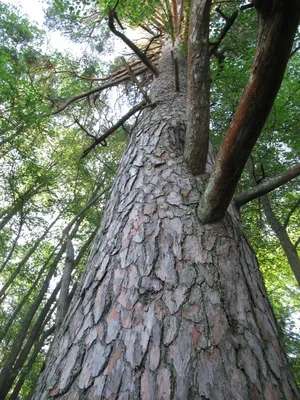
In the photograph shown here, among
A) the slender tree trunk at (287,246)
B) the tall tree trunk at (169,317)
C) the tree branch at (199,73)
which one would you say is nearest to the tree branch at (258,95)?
the tall tree trunk at (169,317)

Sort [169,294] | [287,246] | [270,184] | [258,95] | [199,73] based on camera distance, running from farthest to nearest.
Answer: [287,246] < [270,184] < [199,73] < [169,294] < [258,95]

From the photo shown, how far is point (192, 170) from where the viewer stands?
56.6 inches

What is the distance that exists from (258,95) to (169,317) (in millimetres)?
793

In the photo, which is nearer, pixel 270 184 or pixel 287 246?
pixel 270 184

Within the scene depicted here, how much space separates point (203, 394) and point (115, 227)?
82 cm

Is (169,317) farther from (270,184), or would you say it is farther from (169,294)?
(270,184)

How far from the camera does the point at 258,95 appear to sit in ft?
2.53

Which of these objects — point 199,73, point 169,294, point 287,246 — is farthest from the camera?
point 287,246

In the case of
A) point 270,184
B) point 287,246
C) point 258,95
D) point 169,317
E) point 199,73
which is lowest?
point 169,317

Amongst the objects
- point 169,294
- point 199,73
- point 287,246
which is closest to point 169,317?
point 169,294

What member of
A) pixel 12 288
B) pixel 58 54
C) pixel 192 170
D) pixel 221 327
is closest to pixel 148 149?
pixel 192 170

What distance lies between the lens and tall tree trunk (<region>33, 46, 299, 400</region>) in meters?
0.69

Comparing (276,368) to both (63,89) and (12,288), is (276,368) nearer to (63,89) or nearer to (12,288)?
(63,89)

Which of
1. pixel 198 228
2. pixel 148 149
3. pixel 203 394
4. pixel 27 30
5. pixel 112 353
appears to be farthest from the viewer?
pixel 27 30
